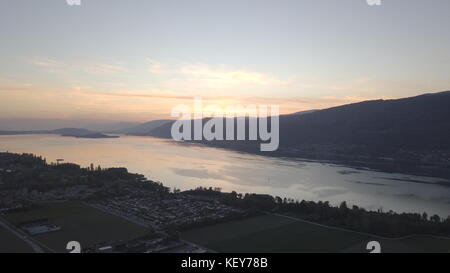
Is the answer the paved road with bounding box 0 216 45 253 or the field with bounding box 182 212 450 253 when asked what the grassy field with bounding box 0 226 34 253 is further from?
the field with bounding box 182 212 450 253

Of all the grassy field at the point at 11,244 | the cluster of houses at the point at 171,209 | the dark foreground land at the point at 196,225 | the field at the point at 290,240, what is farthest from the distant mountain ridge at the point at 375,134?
the grassy field at the point at 11,244

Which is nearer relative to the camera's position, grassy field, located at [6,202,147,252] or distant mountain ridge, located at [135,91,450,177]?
grassy field, located at [6,202,147,252]

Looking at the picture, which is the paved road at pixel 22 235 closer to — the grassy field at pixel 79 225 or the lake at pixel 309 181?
the grassy field at pixel 79 225

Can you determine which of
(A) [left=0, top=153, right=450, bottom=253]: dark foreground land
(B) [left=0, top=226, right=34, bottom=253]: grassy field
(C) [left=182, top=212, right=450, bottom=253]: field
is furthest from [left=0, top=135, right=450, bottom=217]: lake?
(B) [left=0, top=226, right=34, bottom=253]: grassy field

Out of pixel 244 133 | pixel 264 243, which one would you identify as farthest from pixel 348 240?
pixel 244 133

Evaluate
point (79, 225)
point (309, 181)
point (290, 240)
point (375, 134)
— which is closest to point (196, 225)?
point (290, 240)
